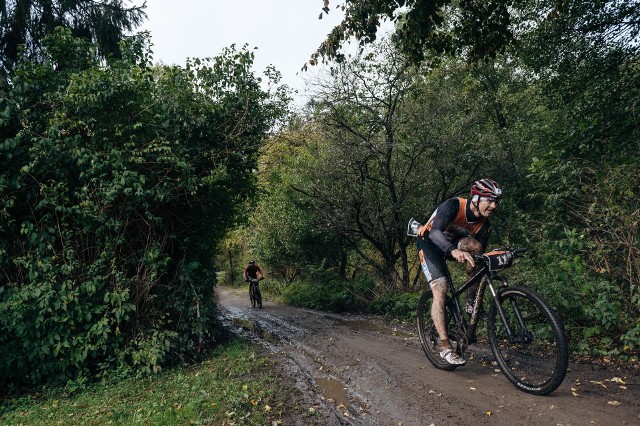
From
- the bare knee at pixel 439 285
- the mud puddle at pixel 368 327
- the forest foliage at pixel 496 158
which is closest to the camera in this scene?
the bare knee at pixel 439 285

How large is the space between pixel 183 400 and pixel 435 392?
2.79 metres

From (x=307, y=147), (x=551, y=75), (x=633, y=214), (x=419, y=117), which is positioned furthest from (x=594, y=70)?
(x=307, y=147)

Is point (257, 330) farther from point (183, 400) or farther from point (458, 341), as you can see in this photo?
point (458, 341)

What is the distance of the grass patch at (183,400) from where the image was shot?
4.16 m

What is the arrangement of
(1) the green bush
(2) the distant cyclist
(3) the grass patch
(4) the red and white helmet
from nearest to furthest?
(3) the grass patch < (4) the red and white helmet < (1) the green bush < (2) the distant cyclist

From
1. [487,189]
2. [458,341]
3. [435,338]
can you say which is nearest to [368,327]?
[435,338]

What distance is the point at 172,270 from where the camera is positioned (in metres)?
7.81

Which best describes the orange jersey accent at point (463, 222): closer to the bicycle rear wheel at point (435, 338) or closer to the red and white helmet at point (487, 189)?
the red and white helmet at point (487, 189)

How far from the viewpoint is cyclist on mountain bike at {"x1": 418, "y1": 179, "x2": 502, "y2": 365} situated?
4.48 metres

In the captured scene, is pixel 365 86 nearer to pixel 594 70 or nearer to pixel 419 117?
pixel 419 117

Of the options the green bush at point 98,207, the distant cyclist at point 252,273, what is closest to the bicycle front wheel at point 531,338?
the green bush at point 98,207

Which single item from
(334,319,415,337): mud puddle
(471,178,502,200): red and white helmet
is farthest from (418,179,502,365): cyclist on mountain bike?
(334,319,415,337): mud puddle

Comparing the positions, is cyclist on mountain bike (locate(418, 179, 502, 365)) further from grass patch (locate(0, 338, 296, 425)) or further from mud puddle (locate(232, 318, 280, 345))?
mud puddle (locate(232, 318, 280, 345))

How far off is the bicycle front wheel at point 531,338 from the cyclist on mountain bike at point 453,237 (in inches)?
18.3
